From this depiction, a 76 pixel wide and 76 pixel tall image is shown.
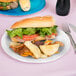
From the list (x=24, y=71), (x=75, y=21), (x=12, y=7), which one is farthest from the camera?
(x=12, y=7)

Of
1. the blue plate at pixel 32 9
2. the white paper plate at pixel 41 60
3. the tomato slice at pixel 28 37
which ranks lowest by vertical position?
the white paper plate at pixel 41 60

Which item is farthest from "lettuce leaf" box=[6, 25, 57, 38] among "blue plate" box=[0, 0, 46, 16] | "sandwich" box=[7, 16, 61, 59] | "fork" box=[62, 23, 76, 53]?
"blue plate" box=[0, 0, 46, 16]

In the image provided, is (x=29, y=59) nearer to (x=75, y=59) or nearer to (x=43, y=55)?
(x=43, y=55)

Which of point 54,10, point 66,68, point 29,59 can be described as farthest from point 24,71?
point 54,10

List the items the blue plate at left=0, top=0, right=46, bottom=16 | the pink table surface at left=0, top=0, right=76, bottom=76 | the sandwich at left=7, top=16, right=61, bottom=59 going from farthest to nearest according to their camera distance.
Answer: the blue plate at left=0, top=0, right=46, bottom=16, the sandwich at left=7, top=16, right=61, bottom=59, the pink table surface at left=0, top=0, right=76, bottom=76

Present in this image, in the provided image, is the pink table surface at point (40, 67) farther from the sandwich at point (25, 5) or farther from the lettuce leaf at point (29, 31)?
the sandwich at point (25, 5)

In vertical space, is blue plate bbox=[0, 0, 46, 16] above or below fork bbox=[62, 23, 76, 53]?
above

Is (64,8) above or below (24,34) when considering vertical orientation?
above

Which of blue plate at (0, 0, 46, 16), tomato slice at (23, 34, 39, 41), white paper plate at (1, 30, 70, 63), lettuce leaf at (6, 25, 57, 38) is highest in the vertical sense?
blue plate at (0, 0, 46, 16)

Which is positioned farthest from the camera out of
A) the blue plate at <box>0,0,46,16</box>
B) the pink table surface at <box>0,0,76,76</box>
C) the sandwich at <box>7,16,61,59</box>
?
the blue plate at <box>0,0,46,16</box>

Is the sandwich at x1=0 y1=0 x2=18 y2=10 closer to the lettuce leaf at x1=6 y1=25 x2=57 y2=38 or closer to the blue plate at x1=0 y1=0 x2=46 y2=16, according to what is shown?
the blue plate at x1=0 y1=0 x2=46 y2=16

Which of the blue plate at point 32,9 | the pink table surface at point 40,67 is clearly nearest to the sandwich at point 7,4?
the blue plate at point 32,9
